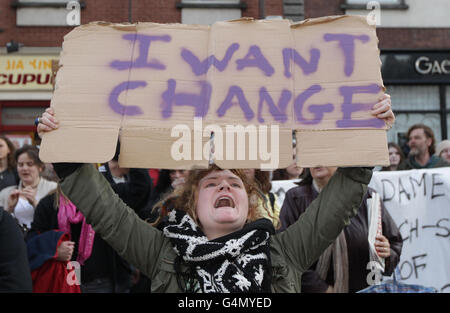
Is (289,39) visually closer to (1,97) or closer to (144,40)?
(144,40)

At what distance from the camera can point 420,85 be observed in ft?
40.4

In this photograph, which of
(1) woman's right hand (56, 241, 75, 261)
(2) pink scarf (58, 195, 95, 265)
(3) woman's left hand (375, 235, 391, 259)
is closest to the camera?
(3) woman's left hand (375, 235, 391, 259)

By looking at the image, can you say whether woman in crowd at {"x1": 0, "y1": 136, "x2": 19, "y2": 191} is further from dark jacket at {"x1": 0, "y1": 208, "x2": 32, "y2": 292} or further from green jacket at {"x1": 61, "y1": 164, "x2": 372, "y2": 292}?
green jacket at {"x1": 61, "y1": 164, "x2": 372, "y2": 292}

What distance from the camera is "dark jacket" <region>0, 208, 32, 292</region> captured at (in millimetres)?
2764

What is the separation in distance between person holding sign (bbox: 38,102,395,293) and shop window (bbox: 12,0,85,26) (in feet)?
32.0

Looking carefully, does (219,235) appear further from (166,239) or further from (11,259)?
(11,259)

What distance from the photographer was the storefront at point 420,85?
12219 millimetres

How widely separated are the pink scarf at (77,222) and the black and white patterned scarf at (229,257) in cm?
203

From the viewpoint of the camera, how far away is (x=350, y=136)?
254cm

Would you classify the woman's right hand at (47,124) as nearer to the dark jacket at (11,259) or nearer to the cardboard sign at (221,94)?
the cardboard sign at (221,94)

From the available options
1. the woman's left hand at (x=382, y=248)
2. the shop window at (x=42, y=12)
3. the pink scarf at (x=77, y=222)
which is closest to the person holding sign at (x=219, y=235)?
the woman's left hand at (x=382, y=248)

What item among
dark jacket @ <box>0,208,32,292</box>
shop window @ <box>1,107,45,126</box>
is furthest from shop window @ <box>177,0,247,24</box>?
dark jacket @ <box>0,208,32,292</box>
